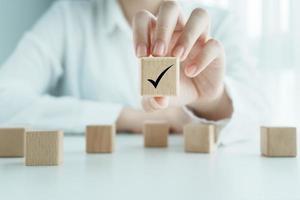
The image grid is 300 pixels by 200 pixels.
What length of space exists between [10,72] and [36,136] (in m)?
0.71

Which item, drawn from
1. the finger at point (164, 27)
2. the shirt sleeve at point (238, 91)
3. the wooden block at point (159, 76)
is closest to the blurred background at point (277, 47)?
the shirt sleeve at point (238, 91)

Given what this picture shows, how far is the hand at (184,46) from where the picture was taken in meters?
0.73

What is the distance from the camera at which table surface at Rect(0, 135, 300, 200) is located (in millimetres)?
481

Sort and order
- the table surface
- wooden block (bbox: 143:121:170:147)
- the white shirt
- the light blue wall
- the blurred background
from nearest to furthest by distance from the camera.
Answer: the table surface < wooden block (bbox: 143:121:170:147) < the white shirt < the blurred background < the light blue wall

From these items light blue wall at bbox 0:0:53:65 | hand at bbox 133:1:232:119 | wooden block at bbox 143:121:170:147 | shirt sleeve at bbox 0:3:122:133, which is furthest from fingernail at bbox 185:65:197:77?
light blue wall at bbox 0:0:53:65

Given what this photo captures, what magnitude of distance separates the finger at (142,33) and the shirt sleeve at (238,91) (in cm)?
32

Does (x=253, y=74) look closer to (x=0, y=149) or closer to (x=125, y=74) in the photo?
(x=125, y=74)

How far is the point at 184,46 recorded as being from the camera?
A: 72cm

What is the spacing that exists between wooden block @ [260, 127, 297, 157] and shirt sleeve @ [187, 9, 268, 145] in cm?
18

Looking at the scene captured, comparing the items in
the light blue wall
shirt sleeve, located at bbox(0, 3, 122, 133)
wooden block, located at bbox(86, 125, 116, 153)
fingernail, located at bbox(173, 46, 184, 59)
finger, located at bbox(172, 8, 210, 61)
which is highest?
the light blue wall

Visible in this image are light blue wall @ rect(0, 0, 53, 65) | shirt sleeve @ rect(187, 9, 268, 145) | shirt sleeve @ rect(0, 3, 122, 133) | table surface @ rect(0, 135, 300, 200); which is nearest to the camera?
table surface @ rect(0, 135, 300, 200)

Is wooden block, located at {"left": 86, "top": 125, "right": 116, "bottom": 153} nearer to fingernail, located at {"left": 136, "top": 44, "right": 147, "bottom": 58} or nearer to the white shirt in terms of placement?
fingernail, located at {"left": 136, "top": 44, "right": 147, "bottom": 58}

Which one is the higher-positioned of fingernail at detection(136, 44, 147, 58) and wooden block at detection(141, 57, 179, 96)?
fingernail at detection(136, 44, 147, 58)

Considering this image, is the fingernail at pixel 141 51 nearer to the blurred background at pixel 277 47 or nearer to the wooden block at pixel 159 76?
the wooden block at pixel 159 76
